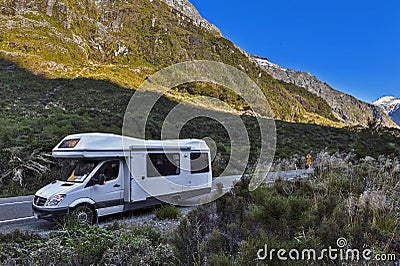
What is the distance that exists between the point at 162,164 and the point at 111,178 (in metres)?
1.82

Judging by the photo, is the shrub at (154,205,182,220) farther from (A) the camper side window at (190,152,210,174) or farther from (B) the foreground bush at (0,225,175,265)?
(B) the foreground bush at (0,225,175,265)

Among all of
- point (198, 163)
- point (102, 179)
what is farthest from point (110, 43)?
point (102, 179)

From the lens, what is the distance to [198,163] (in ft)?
35.8

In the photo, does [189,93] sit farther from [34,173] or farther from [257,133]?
[34,173]

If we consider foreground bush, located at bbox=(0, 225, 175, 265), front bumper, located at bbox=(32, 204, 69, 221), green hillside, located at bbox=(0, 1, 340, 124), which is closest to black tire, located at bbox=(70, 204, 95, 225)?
front bumper, located at bbox=(32, 204, 69, 221)

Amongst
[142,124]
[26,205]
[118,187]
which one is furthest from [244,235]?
[142,124]

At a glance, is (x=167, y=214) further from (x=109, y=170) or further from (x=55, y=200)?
(x=55, y=200)

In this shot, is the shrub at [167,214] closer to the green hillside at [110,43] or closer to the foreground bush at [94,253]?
the foreground bush at [94,253]

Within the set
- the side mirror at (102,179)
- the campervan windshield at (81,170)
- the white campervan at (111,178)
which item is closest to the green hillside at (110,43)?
the white campervan at (111,178)

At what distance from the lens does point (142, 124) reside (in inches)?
974

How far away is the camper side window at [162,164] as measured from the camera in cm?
908

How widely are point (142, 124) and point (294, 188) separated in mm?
19038

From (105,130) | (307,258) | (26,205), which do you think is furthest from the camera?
(105,130)

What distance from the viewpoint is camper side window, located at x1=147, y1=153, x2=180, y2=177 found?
9078 millimetres
